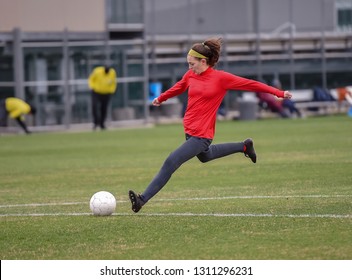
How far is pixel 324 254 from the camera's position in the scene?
9594 millimetres

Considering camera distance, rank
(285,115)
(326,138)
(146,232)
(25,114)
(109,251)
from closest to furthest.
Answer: (109,251) < (146,232) < (326,138) < (25,114) < (285,115)

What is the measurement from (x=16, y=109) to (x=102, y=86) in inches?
139

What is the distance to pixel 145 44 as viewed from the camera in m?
41.8

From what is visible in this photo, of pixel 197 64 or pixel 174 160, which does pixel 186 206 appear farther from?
pixel 197 64

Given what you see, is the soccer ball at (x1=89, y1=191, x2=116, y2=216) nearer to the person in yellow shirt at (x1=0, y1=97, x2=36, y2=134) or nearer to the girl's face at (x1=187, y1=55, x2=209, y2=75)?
the girl's face at (x1=187, y1=55, x2=209, y2=75)

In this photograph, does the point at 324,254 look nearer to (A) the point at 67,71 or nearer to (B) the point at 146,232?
(B) the point at 146,232

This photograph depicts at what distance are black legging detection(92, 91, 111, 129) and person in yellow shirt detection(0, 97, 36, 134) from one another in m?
2.22

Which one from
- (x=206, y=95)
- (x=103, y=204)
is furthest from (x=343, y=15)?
(x=103, y=204)

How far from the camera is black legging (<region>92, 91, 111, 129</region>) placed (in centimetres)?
3756

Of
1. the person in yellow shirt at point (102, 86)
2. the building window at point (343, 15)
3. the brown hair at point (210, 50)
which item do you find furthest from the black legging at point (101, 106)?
the brown hair at point (210, 50)

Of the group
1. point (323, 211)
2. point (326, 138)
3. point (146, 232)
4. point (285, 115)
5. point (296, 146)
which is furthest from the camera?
point (285, 115)

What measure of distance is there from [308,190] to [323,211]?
2820 millimetres

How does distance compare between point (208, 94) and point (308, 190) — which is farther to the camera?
point (308, 190)

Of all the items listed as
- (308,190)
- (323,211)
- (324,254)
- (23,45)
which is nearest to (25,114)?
(23,45)
